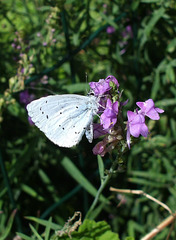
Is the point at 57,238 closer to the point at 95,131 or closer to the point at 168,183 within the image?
the point at 95,131

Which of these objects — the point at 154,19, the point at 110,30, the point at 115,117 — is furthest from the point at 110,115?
the point at 110,30

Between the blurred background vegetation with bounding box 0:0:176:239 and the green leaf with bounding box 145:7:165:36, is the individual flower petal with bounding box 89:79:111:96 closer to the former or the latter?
the blurred background vegetation with bounding box 0:0:176:239

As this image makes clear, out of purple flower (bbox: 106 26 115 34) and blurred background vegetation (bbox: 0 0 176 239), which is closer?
blurred background vegetation (bbox: 0 0 176 239)

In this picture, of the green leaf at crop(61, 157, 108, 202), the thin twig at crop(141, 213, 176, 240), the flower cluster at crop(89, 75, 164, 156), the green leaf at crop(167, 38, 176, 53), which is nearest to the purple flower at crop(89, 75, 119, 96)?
the flower cluster at crop(89, 75, 164, 156)

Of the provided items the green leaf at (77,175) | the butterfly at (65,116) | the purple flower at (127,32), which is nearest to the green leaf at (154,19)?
the purple flower at (127,32)

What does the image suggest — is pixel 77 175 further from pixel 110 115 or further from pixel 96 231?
pixel 110 115

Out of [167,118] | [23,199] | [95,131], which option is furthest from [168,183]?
[95,131]

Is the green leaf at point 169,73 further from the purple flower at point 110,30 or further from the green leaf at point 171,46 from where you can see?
the purple flower at point 110,30
